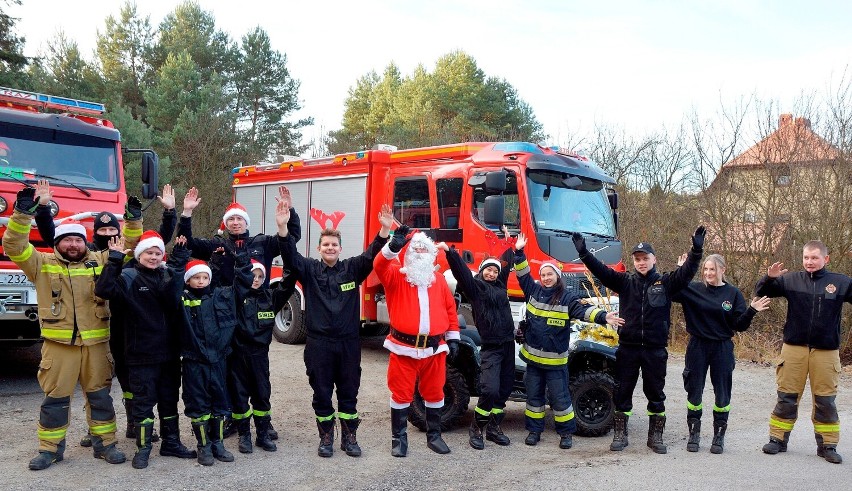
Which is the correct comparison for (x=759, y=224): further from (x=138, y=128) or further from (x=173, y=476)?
(x=138, y=128)

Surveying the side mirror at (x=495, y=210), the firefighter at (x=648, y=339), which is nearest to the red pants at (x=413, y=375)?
the firefighter at (x=648, y=339)

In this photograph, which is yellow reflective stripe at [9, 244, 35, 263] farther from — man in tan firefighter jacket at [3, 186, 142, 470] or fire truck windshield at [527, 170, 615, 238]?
fire truck windshield at [527, 170, 615, 238]

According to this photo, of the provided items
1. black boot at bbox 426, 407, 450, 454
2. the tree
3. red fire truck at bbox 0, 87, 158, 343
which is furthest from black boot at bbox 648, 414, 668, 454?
the tree

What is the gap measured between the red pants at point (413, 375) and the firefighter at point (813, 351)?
2746 millimetres

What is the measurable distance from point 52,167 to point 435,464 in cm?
530

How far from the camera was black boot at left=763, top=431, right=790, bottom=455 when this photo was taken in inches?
214

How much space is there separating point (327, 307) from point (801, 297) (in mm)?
3907

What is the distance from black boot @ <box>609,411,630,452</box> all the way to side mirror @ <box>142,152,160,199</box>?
5.80 meters

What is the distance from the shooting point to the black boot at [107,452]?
4742 millimetres

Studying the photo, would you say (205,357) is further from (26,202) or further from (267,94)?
(267,94)

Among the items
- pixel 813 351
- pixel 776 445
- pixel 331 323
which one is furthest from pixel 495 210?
pixel 776 445

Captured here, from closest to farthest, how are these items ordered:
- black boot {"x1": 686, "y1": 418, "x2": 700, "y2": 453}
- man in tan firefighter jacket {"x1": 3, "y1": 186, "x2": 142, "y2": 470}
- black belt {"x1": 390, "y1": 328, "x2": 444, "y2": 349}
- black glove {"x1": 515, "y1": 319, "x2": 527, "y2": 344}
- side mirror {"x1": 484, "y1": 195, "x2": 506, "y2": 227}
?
man in tan firefighter jacket {"x1": 3, "y1": 186, "x2": 142, "y2": 470} → black belt {"x1": 390, "y1": 328, "x2": 444, "y2": 349} → black boot {"x1": 686, "y1": 418, "x2": 700, "y2": 453} → black glove {"x1": 515, "y1": 319, "x2": 527, "y2": 344} → side mirror {"x1": 484, "y1": 195, "x2": 506, "y2": 227}

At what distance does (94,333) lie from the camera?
4.83 metres

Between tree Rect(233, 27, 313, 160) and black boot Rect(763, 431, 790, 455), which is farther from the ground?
tree Rect(233, 27, 313, 160)
